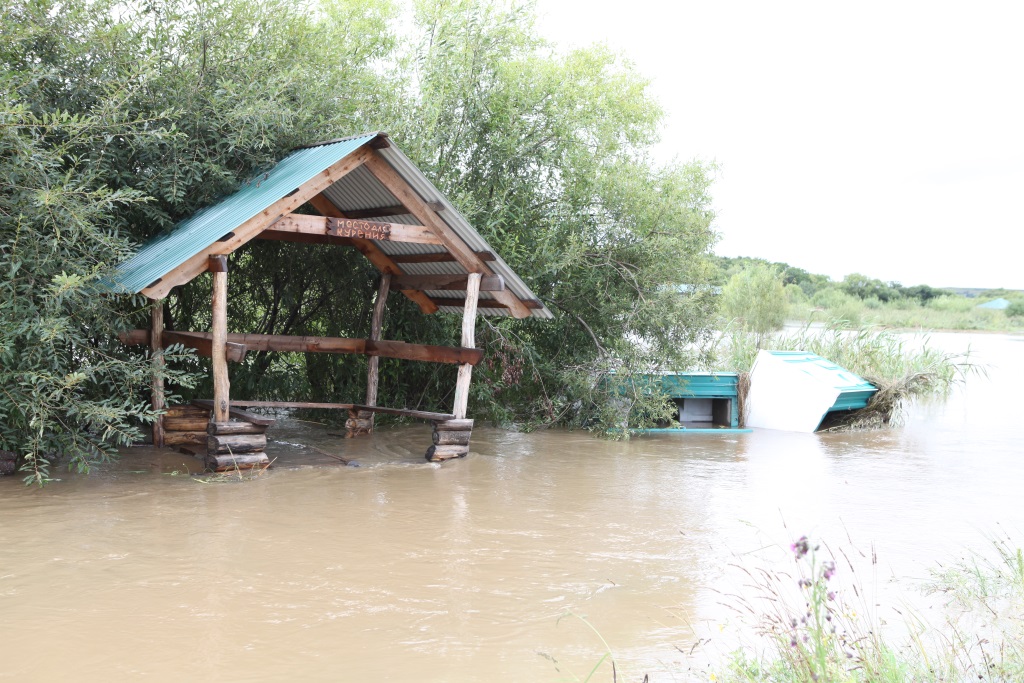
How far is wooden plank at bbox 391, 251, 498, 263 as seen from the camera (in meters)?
9.18

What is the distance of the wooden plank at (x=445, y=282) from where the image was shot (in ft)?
30.7

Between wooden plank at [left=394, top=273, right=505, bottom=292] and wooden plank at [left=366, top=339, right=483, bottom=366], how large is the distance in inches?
27.2

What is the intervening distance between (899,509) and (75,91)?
28.8ft

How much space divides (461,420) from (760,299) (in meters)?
15.6

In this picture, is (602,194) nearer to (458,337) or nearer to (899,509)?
(458,337)

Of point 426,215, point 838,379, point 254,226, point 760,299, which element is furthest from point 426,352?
point 760,299

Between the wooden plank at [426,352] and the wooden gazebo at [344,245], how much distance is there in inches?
0.7

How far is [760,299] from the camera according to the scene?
2336cm

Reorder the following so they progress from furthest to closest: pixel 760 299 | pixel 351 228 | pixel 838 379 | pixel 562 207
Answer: pixel 760 299
pixel 838 379
pixel 562 207
pixel 351 228

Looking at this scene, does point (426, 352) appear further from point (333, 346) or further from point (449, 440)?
point (333, 346)

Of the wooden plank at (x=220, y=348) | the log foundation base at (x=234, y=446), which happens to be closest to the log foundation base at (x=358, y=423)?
the log foundation base at (x=234, y=446)

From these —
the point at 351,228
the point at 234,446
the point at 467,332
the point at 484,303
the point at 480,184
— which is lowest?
the point at 234,446

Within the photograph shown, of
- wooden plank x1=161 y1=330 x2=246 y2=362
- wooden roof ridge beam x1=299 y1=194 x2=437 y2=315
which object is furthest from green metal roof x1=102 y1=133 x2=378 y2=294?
wooden plank x1=161 y1=330 x2=246 y2=362

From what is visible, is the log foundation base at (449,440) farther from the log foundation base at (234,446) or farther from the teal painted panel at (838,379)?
the teal painted panel at (838,379)
